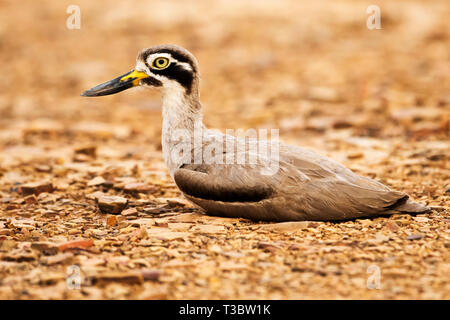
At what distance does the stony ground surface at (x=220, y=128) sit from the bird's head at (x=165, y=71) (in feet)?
0.95

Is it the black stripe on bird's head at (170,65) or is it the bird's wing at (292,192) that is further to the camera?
the black stripe on bird's head at (170,65)

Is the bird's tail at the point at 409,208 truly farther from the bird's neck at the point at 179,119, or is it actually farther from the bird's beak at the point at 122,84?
the bird's beak at the point at 122,84

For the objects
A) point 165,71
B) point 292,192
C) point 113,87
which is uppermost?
point 165,71

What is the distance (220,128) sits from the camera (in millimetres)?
10500

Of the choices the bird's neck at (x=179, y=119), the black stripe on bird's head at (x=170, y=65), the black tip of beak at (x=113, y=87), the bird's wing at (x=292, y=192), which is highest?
Answer: the black stripe on bird's head at (x=170, y=65)

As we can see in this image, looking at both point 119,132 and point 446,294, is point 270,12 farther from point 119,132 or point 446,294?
point 446,294

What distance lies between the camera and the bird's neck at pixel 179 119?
Answer: 251 inches

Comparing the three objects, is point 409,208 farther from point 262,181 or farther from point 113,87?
point 113,87

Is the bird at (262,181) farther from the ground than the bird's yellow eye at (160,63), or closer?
closer

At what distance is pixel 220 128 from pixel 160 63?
414cm

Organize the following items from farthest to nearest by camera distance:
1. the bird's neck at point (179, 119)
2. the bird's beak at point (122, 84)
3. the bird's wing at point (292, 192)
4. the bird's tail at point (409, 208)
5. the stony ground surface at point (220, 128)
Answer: the bird's beak at point (122, 84) → the bird's neck at point (179, 119) → the bird's tail at point (409, 208) → the bird's wing at point (292, 192) → the stony ground surface at point (220, 128)

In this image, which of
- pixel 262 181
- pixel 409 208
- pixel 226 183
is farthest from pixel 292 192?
pixel 409 208

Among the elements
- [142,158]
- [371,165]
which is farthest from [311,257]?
[142,158]

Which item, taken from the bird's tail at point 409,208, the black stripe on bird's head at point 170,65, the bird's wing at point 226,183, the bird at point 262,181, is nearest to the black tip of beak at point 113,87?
the black stripe on bird's head at point 170,65
